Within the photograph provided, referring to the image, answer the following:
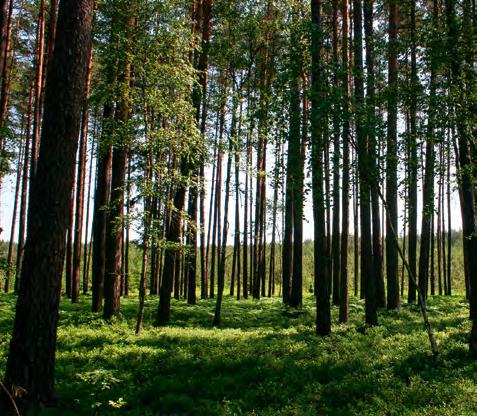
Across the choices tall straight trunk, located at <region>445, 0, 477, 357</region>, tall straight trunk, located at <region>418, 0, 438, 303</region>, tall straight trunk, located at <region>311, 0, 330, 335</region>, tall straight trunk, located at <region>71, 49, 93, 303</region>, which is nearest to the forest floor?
tall straight trunk, located at <region>311, 0, 330, 335</region>

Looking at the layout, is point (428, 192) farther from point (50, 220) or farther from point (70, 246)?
point (70, 246)

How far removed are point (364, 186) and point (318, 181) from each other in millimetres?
1242

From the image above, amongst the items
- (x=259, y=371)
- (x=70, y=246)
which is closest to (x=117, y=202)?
(x=259, y=371)

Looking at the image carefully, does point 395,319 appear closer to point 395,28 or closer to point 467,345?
point 467,345

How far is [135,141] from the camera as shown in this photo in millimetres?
13492

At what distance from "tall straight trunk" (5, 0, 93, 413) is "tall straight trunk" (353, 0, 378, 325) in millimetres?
6551

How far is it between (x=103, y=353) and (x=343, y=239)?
880 cm

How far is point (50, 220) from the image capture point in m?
6.50

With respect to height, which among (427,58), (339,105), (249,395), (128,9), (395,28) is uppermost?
(395,28)

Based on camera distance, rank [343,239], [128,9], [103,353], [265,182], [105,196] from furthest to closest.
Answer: [265,182] < [105,196] < [343,239] < [128,9] < [103,353]

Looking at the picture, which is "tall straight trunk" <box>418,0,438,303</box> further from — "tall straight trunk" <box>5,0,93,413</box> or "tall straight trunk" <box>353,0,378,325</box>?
"tall straight trunk" <box>5,0,93,413</box>

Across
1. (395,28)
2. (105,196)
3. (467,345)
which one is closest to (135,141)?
(105,196)

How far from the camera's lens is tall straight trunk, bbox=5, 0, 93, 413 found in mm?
6418

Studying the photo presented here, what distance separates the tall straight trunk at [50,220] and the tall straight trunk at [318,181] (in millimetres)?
5510
